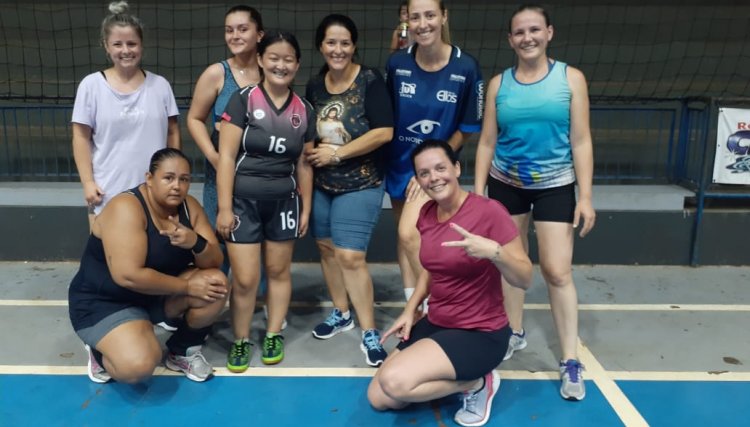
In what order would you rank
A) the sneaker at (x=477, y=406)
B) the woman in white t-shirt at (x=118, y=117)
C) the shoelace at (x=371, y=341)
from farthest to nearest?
the shoelace at (x=371, y=341) → the woman in white t-shirt at (x=118, y=117) → the sneaker at (x=477, y=406)

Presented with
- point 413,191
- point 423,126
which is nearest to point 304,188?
point 413,191

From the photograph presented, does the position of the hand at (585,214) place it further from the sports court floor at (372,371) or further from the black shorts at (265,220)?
the black shorts at (265,220)

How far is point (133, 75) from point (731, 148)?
4.19m

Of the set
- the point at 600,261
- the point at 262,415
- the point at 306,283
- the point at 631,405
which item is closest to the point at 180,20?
the point at 306,283

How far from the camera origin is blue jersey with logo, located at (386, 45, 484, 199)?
10.2ft

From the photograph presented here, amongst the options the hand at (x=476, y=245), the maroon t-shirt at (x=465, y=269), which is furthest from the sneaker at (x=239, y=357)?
the hand at (x=476, y=245)

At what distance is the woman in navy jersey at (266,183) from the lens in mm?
2938

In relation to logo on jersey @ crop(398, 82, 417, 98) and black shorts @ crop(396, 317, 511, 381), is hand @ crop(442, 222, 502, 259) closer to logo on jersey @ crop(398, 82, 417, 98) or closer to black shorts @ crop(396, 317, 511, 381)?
black shorts @ crop(396, 317, 511, 381)

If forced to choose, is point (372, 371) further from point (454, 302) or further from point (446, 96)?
point (446, 96)

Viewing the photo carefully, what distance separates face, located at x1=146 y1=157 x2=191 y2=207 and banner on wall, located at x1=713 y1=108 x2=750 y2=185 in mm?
3924

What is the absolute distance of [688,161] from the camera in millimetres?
5285

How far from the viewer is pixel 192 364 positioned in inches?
121

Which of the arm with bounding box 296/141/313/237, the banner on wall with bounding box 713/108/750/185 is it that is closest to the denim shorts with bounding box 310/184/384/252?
the arm with bounding box 296/141/313/237

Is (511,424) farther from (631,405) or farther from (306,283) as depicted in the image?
(306,283)
